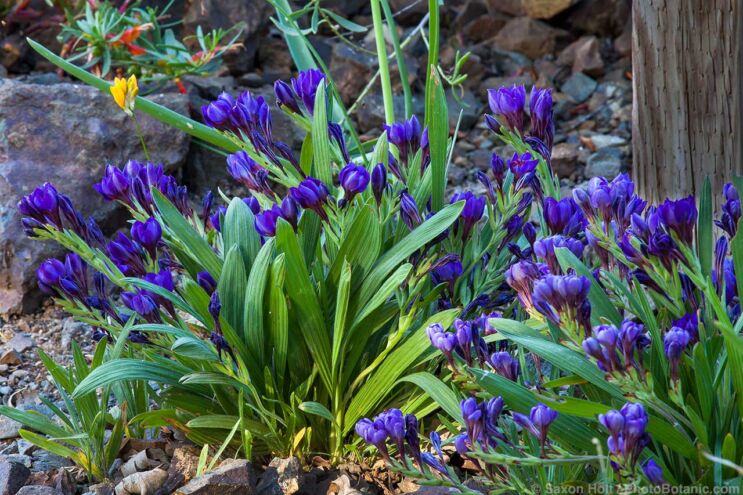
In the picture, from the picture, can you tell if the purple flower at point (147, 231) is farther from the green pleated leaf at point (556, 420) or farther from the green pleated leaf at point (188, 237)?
the green pleated leaf at point (556, 420)

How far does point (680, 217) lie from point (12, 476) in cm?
154

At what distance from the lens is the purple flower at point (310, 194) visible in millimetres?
1880

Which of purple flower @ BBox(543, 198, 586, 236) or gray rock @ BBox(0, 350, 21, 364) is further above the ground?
purple flower @ BBox(543, 198, 586, 236)

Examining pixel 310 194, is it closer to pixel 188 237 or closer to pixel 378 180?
pixel 378 180

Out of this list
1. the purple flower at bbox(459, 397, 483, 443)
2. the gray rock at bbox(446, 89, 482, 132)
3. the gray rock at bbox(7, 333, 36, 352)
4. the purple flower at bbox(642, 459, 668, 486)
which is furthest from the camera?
the gray rock at bbox(446, 89, 482, 132)

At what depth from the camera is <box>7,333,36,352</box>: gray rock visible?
9.78 ft

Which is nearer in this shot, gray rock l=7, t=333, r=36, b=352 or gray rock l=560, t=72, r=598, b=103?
gray rock l=7, t=333, r=36, b=352

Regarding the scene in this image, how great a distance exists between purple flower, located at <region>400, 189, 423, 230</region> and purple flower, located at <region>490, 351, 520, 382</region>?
1.36 ft

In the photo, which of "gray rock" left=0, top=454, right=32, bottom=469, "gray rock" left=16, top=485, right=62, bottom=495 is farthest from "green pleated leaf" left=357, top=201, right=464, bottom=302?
"gray rock" left=0, top=454, right=32, bottom=469

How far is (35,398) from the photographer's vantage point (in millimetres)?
2713

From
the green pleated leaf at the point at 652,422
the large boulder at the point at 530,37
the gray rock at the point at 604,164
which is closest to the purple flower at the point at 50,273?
the green pleated leaf at the point at 652,422

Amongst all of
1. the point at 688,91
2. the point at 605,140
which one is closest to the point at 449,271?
the point at 688,91

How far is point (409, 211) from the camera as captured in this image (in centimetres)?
200

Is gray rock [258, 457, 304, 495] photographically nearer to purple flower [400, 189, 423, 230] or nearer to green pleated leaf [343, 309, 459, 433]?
green pleated leaf [343, 309, 459, 433]
